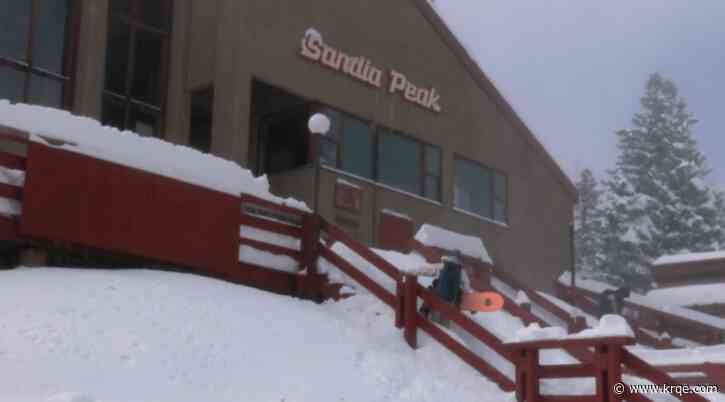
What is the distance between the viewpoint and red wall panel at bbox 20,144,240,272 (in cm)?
1254

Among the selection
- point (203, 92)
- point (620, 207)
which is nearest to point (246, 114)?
point (203, 92)

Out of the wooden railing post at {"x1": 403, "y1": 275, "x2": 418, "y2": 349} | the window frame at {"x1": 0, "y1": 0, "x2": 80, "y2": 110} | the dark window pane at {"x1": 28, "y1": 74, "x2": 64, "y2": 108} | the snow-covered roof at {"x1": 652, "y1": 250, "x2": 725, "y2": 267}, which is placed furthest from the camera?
the snow-covered roof at {"x1": 652, "y1": 250, "x2": 725, "y2": 267}

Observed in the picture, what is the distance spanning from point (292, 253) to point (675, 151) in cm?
4335

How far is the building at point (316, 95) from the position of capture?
2123cm

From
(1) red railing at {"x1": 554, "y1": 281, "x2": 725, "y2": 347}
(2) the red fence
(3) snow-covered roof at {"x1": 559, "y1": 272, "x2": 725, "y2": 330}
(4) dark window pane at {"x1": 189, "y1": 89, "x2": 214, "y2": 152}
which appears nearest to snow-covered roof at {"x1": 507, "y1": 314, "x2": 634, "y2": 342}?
(2) the red fence

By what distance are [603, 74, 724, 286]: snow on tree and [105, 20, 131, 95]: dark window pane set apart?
106ft

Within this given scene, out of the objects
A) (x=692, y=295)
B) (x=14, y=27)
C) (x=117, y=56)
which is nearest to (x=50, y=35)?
(x=14, y=27)

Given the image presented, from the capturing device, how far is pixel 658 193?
167 ft

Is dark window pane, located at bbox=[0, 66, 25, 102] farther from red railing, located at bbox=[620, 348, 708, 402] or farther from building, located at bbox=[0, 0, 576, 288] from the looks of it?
red railing, located at bbox=[620, 348, 708, 402]

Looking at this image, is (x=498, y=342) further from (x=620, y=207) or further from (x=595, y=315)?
(x=620, y=207)

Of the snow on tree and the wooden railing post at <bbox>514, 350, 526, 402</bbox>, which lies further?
the snow on tree

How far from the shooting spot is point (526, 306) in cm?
1830

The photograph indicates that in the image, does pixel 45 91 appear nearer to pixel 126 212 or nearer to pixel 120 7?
pixel 120 7

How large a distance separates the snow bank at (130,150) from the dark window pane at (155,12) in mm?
9431
